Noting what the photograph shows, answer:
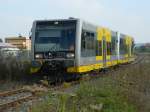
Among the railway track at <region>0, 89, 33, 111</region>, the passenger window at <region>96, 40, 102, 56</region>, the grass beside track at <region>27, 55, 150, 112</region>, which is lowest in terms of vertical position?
the railway track at <region>0, 89, 33, 111</region>

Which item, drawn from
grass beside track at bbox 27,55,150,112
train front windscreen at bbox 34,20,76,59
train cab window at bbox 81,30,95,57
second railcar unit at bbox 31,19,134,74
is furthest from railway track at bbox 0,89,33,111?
train cab window at bbox 81,30,95,57

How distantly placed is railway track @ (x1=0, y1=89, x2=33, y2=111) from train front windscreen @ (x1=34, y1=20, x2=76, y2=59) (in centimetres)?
413

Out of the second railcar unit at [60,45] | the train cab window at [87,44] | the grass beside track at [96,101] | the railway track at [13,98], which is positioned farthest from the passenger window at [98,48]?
the grass beside track at [96,101]

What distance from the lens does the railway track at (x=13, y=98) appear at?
13.4m

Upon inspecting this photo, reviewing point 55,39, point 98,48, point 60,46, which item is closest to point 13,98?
point 60,46

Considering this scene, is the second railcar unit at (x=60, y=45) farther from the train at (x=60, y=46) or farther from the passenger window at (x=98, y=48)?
the passenger window at (x=98, y=48)

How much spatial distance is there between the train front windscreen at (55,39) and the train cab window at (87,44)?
0.77m

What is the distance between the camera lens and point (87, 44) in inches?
903

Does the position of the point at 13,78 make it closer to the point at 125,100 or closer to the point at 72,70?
the point at 72,70

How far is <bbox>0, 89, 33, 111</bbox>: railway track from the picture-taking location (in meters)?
13.4

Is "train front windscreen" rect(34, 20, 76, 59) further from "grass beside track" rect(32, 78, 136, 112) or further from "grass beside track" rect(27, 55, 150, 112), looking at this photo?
"grass beside track" rect(32, 78, 136, 112)

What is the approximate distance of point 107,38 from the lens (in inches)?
1174

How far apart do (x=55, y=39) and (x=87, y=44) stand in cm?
222

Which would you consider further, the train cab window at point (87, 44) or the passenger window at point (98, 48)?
the passenger window at point (98, 48)
